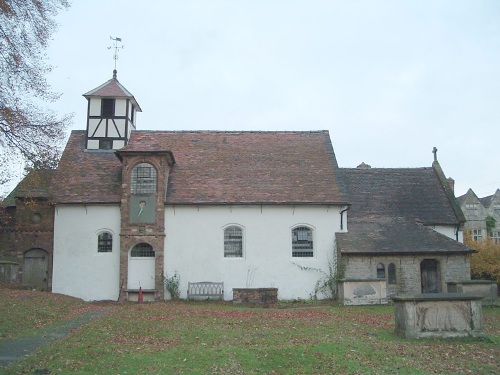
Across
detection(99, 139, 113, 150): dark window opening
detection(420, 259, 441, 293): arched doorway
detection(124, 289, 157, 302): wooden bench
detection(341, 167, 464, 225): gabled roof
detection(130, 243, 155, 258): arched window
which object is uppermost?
detection(99, 139, 113, 150): dark window opening

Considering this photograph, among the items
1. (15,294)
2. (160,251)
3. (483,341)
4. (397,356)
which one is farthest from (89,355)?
(160,251)

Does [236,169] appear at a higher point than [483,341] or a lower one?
higher

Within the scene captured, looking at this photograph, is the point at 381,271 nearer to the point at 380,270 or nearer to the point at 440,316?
the point at 380,270

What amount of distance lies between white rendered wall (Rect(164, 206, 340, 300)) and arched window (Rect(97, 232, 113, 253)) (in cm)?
281

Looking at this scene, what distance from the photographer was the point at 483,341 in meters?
13.7

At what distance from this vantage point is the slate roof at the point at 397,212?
85.4 ft

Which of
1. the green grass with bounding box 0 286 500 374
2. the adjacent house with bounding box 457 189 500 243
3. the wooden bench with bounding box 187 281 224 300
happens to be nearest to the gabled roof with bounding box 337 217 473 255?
the wooden bench with bounding box 187 281 224 300

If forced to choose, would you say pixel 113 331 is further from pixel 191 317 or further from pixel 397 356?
pixel 397 356

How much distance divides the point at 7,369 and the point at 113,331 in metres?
4.63

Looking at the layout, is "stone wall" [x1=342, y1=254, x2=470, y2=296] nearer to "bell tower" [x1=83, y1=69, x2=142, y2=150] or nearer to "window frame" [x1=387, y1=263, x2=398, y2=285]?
"window frame" [x1=387, y1=263, x2=398, y2=285]

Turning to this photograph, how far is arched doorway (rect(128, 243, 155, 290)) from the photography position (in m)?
25.8

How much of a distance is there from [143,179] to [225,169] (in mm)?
4595

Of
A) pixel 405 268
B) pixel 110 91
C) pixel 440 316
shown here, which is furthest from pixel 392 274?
pixel 110 91

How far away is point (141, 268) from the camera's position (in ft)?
85.4
